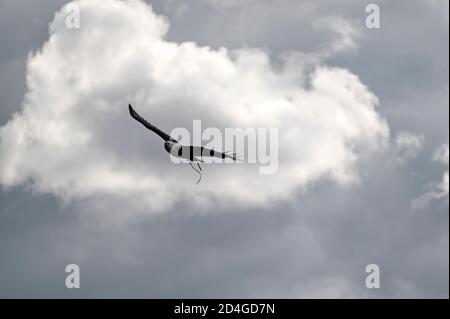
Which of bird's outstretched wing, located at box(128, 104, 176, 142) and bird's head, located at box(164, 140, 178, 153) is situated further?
bird's outstretched wing, located at box(128, 104, 176, 142)

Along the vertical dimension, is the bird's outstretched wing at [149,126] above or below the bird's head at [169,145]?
above

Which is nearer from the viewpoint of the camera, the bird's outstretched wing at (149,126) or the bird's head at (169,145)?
the bird's head at (169,145)

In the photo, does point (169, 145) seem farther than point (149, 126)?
No

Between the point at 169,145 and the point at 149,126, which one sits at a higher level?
the point at 149,126

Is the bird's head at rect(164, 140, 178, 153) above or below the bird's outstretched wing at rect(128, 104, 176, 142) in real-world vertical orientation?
below
